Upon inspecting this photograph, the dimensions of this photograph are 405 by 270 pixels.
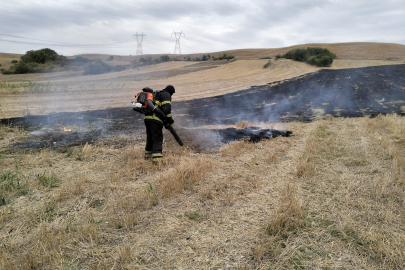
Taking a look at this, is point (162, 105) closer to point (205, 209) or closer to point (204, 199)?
point (204, 199)

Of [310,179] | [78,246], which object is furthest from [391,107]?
[78,246]

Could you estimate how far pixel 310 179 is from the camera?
484 cm

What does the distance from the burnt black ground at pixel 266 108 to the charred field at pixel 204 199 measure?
768 mm

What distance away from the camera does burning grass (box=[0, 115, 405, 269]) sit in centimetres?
282

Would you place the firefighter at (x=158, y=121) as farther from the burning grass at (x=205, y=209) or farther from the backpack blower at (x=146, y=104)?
the burning grass at (x=205, y=209)

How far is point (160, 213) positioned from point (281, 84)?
18299 millimetres

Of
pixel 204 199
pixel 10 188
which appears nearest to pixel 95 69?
pixel 10 188

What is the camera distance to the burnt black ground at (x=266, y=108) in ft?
30.3

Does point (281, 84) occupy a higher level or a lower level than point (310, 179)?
higher

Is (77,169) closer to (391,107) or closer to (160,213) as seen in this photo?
(160,213)

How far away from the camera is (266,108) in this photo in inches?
483

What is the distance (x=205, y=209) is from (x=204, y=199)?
1.04ft

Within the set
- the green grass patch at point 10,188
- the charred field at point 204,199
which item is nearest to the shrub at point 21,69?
the charred field at point 204,199

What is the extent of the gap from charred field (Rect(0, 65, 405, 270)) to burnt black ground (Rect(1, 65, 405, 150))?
2.52ft
